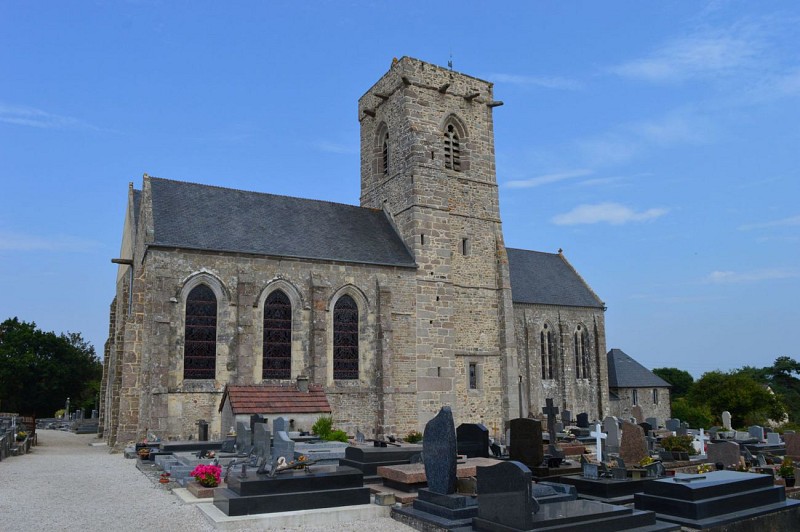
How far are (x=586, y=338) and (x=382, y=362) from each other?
18.0 metres

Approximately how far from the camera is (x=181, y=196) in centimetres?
2383

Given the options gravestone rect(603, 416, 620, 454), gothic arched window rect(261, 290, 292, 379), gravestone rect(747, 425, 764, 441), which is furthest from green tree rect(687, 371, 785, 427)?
gothic arched window rect(261, 290, 292, 379)

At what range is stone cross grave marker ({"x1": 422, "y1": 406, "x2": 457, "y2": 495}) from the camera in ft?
32.8

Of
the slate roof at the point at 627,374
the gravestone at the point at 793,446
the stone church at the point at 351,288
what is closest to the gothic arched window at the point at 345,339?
the stone church at the point at 351,288

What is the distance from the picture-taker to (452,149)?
93.8 ft

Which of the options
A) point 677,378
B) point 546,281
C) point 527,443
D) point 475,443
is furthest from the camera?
point 677,378

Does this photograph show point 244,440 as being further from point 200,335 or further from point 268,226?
point 268,226

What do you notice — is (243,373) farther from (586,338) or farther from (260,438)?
(586,338)

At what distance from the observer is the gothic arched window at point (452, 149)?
2834 cm

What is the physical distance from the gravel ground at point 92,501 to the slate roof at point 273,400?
3.73 m

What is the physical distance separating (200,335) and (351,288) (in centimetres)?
614

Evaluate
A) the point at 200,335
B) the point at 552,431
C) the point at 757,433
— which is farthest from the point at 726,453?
the point at 200,335

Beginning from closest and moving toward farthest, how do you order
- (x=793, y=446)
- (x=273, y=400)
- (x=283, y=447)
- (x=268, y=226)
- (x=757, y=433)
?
(x=283, y=447)
(x=793, y=446)
(x=273, y=400)
(x=757, y=433)
(x=268, y=226)

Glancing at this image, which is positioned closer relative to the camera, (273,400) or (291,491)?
(291,491)
